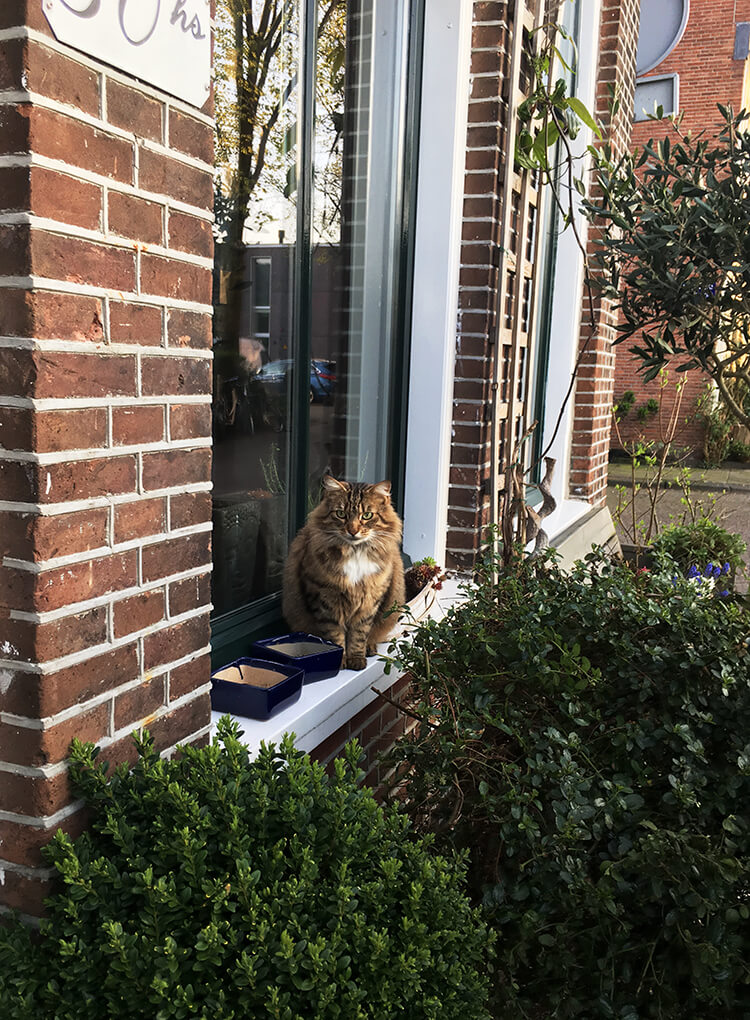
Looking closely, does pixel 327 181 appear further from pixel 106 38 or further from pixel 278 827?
pixel 278 827

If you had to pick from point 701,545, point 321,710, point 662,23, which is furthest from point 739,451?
point 321,710

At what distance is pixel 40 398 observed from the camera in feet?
4.41

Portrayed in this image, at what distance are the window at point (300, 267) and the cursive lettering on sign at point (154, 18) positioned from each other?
816mm

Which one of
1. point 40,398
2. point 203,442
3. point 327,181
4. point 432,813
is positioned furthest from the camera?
point 327,181

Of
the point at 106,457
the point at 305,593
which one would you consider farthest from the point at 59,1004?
the point at 305,593

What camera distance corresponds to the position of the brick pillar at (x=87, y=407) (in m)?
1.32

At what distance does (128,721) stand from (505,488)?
258cm

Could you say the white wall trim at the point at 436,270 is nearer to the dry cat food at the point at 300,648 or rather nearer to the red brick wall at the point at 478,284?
the red brick wall at the point at 478,284

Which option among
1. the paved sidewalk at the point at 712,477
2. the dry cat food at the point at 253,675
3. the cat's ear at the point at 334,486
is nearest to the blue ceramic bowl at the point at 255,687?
the dry cat food at the point at 253,675

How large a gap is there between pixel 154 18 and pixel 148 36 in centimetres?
4

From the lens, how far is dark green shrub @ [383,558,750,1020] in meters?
1.84

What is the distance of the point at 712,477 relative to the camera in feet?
49.2

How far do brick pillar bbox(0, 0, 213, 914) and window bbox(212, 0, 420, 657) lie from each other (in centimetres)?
81

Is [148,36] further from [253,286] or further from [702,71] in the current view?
[702,71]
